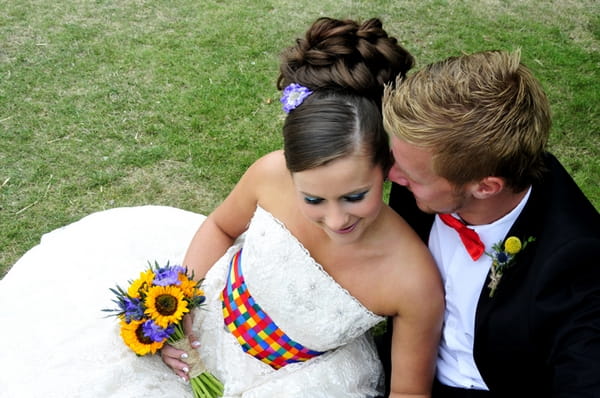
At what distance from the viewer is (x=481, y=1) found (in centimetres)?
866

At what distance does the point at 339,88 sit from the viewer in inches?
110

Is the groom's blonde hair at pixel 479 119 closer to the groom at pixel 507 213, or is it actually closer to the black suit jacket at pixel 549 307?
the groom at pixel 507 213

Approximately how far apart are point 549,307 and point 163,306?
168 centimetres

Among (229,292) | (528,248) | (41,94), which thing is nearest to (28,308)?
(229,292)

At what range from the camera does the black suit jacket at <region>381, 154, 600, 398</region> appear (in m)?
2.44

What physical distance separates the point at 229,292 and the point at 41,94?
4.50 metres

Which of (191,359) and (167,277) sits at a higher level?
(167,277)

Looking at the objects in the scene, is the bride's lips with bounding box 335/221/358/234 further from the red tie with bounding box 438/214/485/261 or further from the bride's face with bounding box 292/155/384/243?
the red tie with bounding box 438/214/485/261

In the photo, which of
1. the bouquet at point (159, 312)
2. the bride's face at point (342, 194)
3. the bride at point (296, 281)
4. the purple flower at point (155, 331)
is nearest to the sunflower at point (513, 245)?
the bride at point (296, 281)

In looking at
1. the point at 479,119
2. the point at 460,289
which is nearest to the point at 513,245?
the point at 460,289

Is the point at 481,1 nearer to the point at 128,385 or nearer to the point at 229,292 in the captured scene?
the point at 229,292

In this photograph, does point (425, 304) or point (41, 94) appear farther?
point (41, 94)

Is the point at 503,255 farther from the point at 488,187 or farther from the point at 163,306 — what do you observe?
the point at 163,306

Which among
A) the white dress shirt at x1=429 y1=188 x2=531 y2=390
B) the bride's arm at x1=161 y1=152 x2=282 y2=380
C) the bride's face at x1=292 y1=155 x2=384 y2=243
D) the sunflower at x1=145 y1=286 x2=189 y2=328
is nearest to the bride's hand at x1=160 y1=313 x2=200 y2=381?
the bride's arm at x1=161 y1=152 x2=282 y2=380
